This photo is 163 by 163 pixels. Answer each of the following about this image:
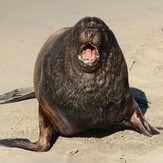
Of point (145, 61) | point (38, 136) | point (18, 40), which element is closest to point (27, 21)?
point (18, 40)

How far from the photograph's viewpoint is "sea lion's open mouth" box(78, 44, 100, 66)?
5.02 metres

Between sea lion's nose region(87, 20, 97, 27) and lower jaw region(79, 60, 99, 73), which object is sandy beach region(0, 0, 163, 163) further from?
sea lion's nose region(87, 20, 97, 27)

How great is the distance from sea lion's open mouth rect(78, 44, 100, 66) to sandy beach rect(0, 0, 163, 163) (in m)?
0.87

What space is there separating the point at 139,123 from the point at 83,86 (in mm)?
888

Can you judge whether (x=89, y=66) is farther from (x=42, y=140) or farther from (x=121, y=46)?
(x=121, y=46)

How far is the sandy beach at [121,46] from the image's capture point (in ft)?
17.2

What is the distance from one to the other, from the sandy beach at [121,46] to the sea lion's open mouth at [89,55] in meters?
0.87

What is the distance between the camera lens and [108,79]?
521cm

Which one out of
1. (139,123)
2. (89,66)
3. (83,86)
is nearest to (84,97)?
(83,86)

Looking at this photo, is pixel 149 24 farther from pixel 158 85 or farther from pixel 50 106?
pixel 50 106

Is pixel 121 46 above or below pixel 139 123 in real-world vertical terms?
below

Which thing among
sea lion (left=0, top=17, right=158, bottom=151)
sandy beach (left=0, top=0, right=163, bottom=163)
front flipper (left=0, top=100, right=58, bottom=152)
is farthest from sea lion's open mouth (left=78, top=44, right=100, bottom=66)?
sandy beach (left=0, top=0, right=163, bottom=163)

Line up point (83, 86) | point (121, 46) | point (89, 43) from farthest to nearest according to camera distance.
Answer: point (121, 46) → point (83, 86) → point (89, 43)

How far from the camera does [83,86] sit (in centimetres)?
515
